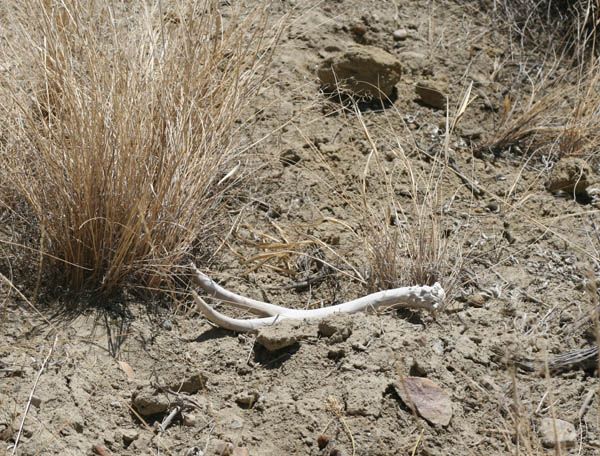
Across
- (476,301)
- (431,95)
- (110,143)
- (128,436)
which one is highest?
(110,143)

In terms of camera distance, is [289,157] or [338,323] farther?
[289,157]

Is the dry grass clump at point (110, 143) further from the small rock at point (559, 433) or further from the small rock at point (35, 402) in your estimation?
the small rock at point (559, 433)

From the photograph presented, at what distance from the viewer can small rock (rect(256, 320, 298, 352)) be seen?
262cm

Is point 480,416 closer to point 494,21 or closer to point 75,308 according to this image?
point 75,308

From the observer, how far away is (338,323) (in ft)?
8.78

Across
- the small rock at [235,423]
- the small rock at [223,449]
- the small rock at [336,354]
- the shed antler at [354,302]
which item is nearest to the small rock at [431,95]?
the shed antler at [354,302]

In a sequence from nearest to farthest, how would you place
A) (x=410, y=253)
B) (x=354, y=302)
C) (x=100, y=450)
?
(x=100, y=450) → (x=354, y=302) → (x=410, y=253)

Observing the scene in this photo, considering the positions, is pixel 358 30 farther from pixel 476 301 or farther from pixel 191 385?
pixel 191 385

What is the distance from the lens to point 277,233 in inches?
128

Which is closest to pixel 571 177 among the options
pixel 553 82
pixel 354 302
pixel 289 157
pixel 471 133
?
pixel 471 133

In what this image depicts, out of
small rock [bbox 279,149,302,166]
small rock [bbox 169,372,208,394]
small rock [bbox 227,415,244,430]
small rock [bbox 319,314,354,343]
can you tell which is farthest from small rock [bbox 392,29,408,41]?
small rock [bbox 227,415,244,430]

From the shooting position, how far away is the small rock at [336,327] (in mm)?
2650

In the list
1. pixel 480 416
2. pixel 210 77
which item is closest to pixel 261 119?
pixel 210 77

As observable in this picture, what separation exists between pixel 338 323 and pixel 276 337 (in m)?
0.18
